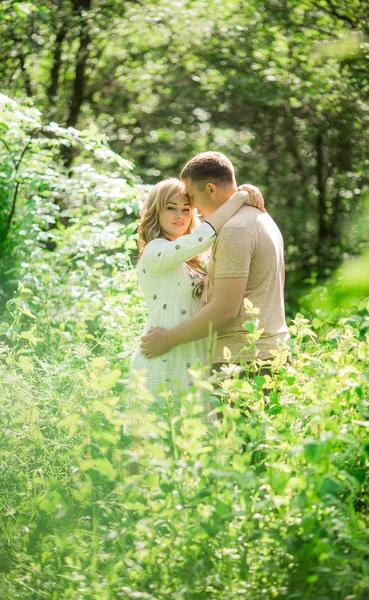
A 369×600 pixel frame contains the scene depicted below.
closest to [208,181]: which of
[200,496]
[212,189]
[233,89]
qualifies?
[212,189]

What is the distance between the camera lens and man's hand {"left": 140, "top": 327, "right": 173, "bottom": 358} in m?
3.47

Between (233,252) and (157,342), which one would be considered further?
(157,342)

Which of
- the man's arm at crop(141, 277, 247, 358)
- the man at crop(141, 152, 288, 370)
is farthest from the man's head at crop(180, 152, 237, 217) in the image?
the man's arm at crop(141, 277, 247, 358)

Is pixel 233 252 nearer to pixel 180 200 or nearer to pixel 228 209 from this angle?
pixel 228 209

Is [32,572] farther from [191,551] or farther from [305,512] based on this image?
[305,512]

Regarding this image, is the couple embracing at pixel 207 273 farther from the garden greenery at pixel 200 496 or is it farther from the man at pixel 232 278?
the garden greenery at pixel 200 496

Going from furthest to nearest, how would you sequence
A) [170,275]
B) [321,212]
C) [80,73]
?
[321,212], [80,73], [170,275]

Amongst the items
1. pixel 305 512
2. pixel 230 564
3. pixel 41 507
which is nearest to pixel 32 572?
pixel 41 507

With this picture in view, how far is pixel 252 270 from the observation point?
3.50 metres

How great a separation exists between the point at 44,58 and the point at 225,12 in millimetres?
1969

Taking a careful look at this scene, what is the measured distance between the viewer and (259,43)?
29.1ft

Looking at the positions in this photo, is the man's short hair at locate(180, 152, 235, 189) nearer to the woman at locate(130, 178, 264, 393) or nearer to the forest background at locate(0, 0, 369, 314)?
the woman at locate(130, 178, 264, 393)

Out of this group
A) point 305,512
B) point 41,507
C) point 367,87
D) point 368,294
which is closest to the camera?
point 368,294

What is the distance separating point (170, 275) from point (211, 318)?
33cm
